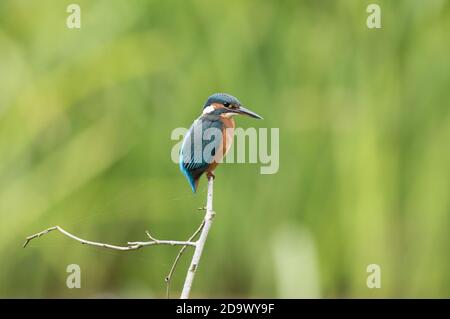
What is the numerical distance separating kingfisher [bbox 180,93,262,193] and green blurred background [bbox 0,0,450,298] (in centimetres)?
122

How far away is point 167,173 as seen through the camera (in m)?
3.40

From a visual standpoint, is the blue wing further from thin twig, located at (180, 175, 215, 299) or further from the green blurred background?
the green blurred background

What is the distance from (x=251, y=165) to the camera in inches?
135

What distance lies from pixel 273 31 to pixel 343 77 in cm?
38

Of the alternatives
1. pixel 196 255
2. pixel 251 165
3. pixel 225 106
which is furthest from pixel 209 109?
pixel 251 165

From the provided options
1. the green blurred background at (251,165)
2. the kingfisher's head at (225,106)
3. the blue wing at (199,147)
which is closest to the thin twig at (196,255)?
the blue wing at (199,147)

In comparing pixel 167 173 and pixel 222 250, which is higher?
pixel 167 173

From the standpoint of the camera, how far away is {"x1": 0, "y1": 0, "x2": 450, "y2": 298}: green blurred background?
3320 mm

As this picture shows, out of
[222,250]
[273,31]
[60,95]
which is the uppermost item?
[273,31]

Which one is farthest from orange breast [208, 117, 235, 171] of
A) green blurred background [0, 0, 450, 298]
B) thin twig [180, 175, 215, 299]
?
green blurred background [0, 0, 450, 298]

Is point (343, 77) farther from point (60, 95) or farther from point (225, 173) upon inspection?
point (60, 95)

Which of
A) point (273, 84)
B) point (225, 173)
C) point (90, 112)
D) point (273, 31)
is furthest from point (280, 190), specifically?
point (90, 112)

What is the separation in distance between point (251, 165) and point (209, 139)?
1.42 m

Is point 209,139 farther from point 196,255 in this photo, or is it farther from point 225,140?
point 196,255
